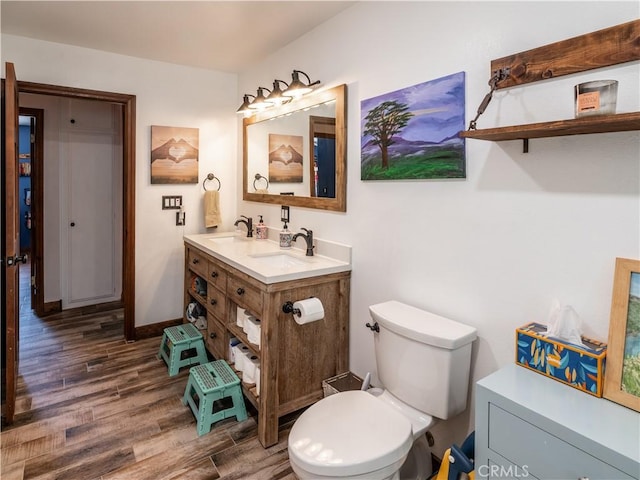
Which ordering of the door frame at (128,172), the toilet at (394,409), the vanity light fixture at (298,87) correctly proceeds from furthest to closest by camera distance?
1. the door frame at (128,172)
2. the vanity light fixture at (298,87)
3. the toilet at (394,409)

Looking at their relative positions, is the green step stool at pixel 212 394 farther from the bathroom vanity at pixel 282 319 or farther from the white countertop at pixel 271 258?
the white countertop at pixel 271 258

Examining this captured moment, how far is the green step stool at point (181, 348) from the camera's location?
2.66 m

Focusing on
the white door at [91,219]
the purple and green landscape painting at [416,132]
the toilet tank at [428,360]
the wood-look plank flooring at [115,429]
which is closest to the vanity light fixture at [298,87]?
the purple and green landscape painting at [416,132]

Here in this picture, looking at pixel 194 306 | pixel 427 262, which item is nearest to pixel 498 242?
pixel 427 262

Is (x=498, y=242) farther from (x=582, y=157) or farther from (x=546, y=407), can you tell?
(x=546, y=407)

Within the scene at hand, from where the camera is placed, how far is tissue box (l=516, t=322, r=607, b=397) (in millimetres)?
1127

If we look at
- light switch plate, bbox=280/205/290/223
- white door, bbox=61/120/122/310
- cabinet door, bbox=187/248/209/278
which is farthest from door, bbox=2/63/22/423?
white door, bbox=61/120/122/310

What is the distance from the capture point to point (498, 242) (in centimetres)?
149

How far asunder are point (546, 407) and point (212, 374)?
5.78 ft

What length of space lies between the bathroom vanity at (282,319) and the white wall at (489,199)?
13 cm

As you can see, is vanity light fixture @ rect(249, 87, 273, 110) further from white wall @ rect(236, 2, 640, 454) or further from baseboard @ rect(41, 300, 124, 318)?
baseboard @ rect(41, 300, 124, 318)

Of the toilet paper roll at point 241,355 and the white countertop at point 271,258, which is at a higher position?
the white countertop at point 271,258

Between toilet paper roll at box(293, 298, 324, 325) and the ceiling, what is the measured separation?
5.42 feet
